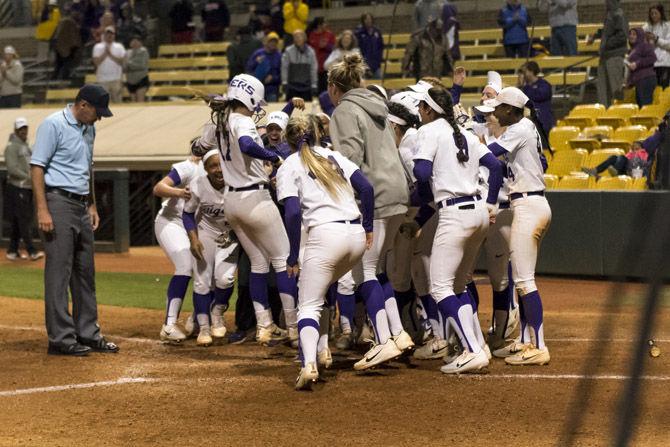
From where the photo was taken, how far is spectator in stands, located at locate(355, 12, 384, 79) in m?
21.4

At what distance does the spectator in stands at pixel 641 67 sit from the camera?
17500 mm

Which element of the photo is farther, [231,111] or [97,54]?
[97,54]

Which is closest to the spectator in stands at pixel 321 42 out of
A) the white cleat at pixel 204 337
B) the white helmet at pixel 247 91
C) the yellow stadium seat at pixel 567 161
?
the yellow stadium seat at pixel 567 161

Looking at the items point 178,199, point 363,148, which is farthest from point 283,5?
point 363,148

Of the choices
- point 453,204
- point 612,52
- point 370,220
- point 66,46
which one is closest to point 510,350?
point 453,204

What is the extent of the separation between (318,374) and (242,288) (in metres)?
2.60

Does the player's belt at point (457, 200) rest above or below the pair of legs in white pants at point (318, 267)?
above

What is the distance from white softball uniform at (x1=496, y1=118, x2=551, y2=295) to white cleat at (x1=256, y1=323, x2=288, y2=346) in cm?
219

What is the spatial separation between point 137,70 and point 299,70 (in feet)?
16.6

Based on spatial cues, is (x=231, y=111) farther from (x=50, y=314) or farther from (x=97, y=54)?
(x=97, y=54)

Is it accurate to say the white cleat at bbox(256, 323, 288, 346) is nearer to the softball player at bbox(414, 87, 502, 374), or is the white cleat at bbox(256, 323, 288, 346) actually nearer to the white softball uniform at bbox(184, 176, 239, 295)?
the white softball uniform at bbox(184, 176, 239, 295)

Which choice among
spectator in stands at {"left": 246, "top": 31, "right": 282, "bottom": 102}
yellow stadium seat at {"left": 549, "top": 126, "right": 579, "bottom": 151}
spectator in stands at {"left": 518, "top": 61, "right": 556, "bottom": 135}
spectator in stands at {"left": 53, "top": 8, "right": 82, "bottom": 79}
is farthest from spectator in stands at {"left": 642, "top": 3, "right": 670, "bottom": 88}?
spectator in stands at {"left": 53, "top": 8, "right": 82, "bottom": 79}

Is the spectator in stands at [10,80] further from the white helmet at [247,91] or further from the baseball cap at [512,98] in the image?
the baseball cap at [512,98]

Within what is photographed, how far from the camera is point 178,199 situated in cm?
1043
